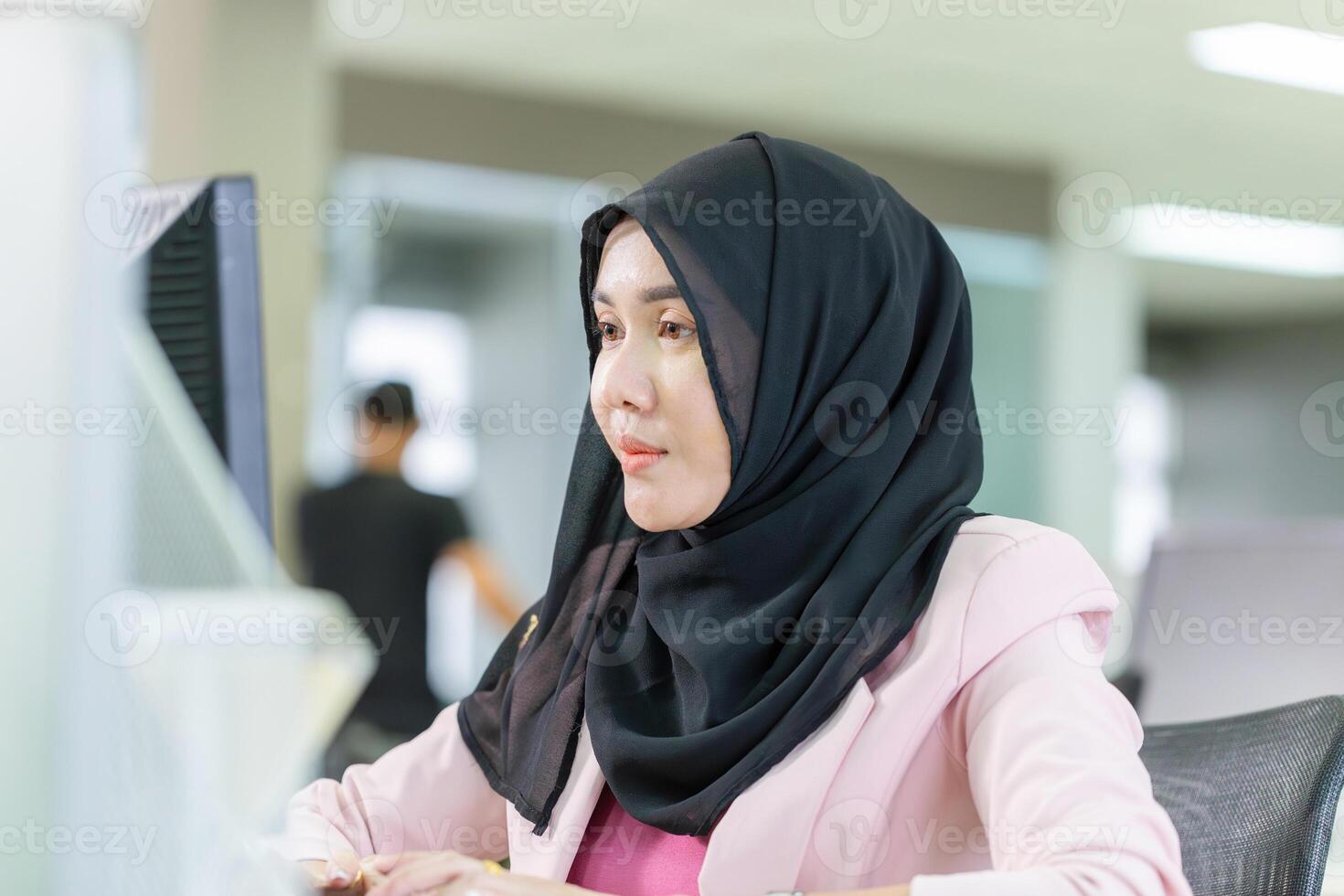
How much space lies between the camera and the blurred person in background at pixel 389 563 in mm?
3158

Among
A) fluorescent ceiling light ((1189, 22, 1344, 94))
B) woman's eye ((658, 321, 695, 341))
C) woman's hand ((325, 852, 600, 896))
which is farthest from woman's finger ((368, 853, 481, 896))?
fluorescent ceiling light ((1189, 22, 1344, 94))

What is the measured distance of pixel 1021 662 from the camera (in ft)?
3.08

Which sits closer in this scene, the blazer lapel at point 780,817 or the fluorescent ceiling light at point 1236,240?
the blazer lapel at point 780,817

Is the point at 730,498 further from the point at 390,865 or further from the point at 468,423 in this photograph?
the point at 468,423

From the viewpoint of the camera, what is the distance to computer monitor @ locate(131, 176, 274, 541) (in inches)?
40.4

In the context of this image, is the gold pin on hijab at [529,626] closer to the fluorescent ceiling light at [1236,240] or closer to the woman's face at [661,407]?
the woman's face at [661,407]

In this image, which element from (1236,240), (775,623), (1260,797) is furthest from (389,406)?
(1236,240)

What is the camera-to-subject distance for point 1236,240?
6.73m

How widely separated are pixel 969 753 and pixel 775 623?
0.18 meters

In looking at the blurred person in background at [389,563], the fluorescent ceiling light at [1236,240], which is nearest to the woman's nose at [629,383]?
the blurred person in background at [389,563]

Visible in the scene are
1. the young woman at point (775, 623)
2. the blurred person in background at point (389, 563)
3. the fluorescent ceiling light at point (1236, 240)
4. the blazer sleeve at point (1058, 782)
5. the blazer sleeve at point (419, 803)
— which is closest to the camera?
the blazer sleeve at point (1058, 782)

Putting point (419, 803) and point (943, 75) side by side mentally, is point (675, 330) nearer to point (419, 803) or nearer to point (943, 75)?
point (419, 803)

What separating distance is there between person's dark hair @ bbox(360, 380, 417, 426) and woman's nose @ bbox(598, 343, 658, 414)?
230cm

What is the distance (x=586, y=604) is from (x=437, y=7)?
11.3 feet
